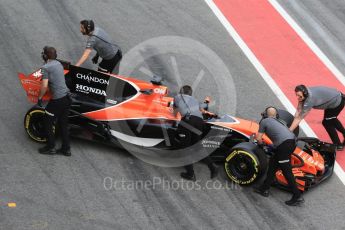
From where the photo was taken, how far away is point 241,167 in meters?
Result: 10.1

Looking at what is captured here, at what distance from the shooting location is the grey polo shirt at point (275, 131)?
9633 millimetres

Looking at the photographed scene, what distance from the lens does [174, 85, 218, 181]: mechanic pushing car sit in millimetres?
10023

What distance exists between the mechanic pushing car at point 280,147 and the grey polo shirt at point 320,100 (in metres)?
0.95

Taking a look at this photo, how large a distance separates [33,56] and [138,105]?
3748mm

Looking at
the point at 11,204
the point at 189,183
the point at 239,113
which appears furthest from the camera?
the point at 239,113

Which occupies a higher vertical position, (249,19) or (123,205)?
(249,19)

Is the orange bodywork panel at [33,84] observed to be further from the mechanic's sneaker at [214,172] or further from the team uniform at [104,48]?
the mechanic's sneaker at [214,172]

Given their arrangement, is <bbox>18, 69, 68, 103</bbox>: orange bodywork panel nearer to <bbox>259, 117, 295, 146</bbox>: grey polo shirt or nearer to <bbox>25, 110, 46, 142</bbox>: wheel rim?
<bbox>25, 110, 46, 142</bbox>: wheel rim

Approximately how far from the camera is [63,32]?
47.0ft

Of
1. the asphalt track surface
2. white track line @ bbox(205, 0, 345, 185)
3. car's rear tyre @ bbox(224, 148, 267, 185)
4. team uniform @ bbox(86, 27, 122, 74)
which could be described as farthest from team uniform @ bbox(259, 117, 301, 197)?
team uniform @ bbox(86, 27, 122, 74)

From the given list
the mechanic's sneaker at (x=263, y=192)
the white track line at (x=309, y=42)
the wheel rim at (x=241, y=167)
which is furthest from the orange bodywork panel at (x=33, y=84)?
the white track line at (x=309, y=42)

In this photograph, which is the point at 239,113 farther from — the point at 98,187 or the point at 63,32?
the point at 63,32

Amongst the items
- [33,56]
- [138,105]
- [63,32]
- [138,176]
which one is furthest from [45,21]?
[138,176]

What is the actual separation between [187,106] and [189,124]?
0.31 meters
